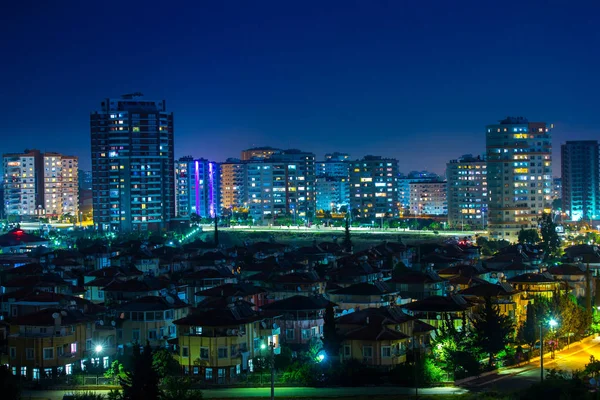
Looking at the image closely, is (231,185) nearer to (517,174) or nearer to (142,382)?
(517,174)

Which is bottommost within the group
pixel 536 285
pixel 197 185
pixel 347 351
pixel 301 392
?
pixel 301 392

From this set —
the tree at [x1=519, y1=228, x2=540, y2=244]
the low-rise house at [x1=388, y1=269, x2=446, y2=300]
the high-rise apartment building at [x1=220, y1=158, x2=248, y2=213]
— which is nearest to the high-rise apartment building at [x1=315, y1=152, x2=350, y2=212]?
the high-rise apartment building at [x1=220, y1=158, x2=248, y2=213]

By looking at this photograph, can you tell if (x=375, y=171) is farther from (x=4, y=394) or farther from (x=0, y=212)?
(x=4, y=394)

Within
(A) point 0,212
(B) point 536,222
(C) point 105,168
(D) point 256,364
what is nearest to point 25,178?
(A) point 0,212

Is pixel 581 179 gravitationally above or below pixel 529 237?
above

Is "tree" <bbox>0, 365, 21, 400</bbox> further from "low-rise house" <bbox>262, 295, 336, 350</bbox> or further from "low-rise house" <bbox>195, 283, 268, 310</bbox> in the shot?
"low-rise house" <bbox>195, 283, 268, 310</bbox>

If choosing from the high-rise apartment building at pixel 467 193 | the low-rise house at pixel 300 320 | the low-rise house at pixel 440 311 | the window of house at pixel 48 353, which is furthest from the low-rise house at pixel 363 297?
the high-rise apartment building at pixel 467 193

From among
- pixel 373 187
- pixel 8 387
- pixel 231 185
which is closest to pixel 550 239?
pixel 8 387
